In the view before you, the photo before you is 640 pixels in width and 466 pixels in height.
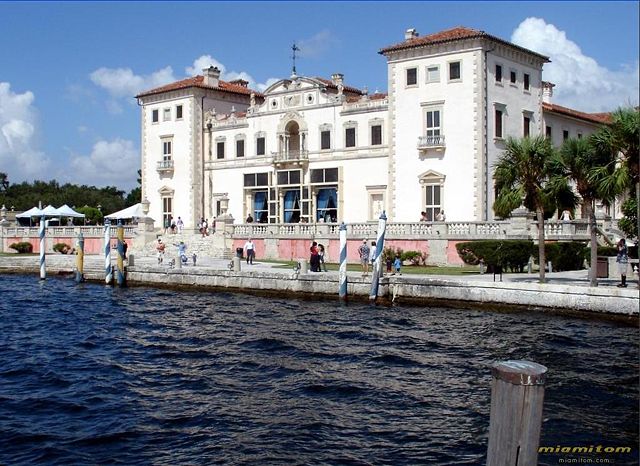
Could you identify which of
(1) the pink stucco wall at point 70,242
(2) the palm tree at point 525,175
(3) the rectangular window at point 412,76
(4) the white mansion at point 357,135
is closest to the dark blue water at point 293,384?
(2) the palm tree at point 525,175

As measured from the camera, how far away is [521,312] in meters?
25.3

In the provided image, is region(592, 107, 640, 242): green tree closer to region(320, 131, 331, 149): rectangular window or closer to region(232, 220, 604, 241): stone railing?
region(232, 220, 604, 241): stone railing

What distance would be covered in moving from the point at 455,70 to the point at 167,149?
24274 millimetres

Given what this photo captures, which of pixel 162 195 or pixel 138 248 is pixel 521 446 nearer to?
pixel 138 248

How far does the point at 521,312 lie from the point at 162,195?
3863 centimetres

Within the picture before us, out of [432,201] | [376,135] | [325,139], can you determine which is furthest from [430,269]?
[325,139]

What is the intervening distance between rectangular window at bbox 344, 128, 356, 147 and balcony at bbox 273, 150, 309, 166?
3.18m

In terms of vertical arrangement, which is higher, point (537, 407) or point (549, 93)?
point (549, 93)

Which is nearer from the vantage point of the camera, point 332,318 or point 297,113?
point 332,318

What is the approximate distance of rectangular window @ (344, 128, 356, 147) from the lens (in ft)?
161

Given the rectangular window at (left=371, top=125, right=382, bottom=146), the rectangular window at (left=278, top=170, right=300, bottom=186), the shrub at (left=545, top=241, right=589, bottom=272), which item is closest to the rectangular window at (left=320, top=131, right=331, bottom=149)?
the rectangular window at (left=278, top=170, right=300, bottom=186)

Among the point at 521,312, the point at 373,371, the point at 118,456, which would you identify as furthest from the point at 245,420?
the point at 521,312

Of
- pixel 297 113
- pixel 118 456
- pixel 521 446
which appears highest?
pixel 297 113

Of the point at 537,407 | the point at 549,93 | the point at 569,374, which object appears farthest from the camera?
the point at 549,93
